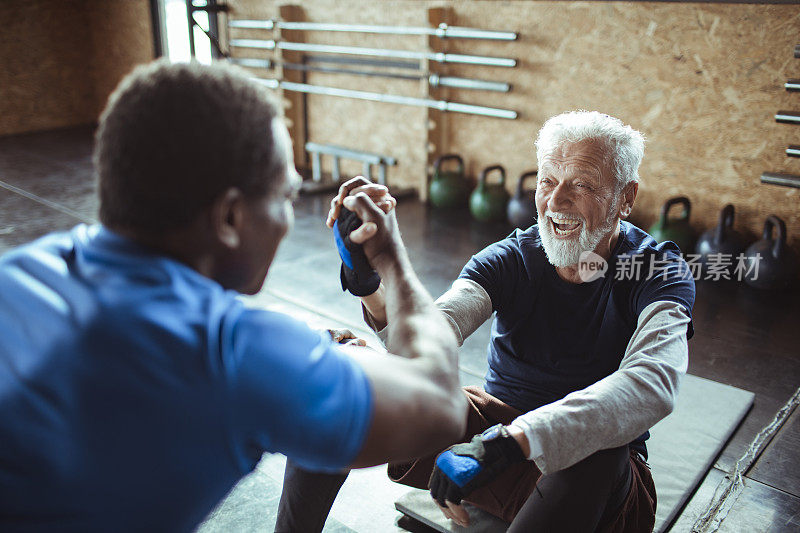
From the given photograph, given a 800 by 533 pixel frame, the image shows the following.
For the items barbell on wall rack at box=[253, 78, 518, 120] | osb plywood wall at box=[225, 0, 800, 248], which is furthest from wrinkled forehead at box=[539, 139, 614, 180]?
barbell on wall rack at box=[253, 78, 518, 120]

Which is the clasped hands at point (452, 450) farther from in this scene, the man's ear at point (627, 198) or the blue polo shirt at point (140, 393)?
the man's ear at point (627, 198)

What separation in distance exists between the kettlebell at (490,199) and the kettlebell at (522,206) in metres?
0.19

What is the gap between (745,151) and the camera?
414cm

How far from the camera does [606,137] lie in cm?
185

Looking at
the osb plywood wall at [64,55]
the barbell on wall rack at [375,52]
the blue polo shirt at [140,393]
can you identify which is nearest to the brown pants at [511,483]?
the blue polo shirt at [140,393]

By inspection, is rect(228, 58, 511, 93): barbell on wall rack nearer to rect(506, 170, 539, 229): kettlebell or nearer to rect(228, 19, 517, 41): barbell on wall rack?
rect(228, 19, 517, 41): barbell on wall rack

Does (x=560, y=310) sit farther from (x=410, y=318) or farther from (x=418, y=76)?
(x=418, y=76)

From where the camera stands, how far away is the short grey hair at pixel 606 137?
185cm

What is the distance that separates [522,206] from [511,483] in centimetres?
326

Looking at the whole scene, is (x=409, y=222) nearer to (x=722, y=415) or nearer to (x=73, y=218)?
(x=73, y=218)

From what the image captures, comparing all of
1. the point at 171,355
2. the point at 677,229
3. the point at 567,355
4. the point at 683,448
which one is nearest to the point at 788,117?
the point at 677,229

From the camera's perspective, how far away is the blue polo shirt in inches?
28.5

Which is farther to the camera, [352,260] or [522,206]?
[522,206]

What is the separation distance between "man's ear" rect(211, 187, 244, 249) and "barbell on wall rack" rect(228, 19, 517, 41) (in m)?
4.29
